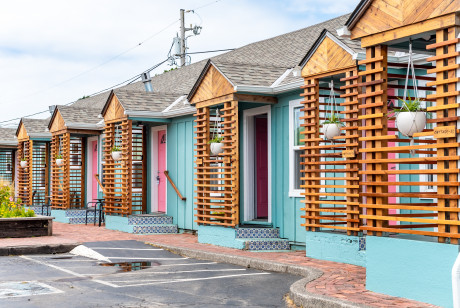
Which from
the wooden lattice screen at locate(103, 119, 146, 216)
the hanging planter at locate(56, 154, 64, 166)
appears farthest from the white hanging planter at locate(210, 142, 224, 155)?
the hanging planter at locate(56, 154, 64, 166)

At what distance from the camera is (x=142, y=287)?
8.07 m

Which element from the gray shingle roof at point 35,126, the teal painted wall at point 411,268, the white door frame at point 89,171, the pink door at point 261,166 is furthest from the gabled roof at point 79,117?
the teal painted wall at point 411,268

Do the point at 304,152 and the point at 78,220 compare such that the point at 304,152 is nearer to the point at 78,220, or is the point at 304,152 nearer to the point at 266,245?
the point at 266,245

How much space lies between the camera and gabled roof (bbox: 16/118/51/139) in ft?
76.8

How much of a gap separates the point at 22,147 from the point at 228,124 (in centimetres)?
1489

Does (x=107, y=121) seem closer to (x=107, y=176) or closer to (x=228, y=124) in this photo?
(x=107, y=176)

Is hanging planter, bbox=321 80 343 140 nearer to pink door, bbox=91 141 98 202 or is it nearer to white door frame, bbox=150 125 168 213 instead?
white door frame, bbox=150 125 168 213

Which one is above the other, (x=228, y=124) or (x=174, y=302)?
(x=228, y=124)

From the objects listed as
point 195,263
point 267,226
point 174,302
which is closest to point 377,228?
point 174,302

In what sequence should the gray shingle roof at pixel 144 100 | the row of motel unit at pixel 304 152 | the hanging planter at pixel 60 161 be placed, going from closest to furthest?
the row of motel unit at pixel 304 152 → the gray shingle roof at pixel 144 100 → the hanging planter at pixel 60 161

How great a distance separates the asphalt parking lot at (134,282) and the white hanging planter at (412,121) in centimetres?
238

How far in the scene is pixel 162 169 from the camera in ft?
56.2

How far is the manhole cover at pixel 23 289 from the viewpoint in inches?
299

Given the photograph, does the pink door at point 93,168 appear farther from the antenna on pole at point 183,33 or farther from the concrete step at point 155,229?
the antenna on pole at point 183,33
